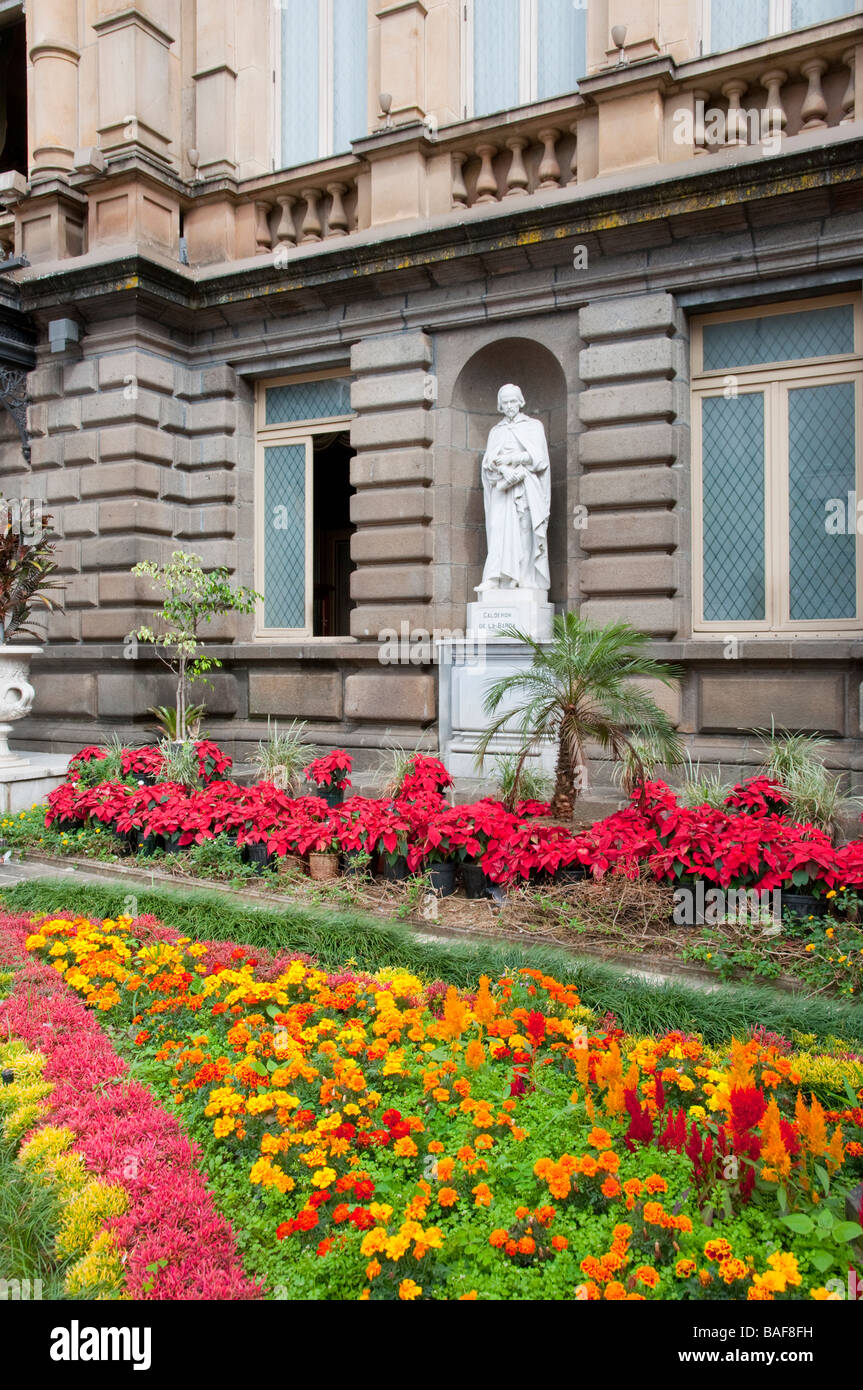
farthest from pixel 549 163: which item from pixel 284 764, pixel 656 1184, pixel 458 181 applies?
pixel 656 1184

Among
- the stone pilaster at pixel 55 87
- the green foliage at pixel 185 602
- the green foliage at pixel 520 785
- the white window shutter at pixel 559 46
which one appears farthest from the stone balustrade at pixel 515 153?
the green foliage at pixel 520 785

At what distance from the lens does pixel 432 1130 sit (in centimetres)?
372

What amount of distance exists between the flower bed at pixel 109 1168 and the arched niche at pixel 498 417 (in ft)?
27.3

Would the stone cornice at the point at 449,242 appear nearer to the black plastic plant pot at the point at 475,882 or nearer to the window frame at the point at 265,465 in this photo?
the window frame at the point at 265,465

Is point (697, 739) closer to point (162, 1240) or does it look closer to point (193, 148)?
point (162, 1240)

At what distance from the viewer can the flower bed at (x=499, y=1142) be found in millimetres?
2912

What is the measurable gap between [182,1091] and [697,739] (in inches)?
297

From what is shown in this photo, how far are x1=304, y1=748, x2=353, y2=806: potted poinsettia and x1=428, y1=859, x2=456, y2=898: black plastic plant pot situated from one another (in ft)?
6.48

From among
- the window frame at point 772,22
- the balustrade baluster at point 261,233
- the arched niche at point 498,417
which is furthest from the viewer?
the balustrade baluster at point 261,233

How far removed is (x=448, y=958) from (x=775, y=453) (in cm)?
736

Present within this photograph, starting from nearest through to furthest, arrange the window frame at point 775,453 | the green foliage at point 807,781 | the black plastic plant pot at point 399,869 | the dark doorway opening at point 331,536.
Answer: the black plastic plant pot at point 399,869, the green foliage at point 807,781, the window frame at point 775,453, the dark doorway opening at point 331,536

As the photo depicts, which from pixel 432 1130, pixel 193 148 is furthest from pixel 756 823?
pixel 193 148

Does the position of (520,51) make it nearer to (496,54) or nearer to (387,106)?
(496,54)

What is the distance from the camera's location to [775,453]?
1060cm
